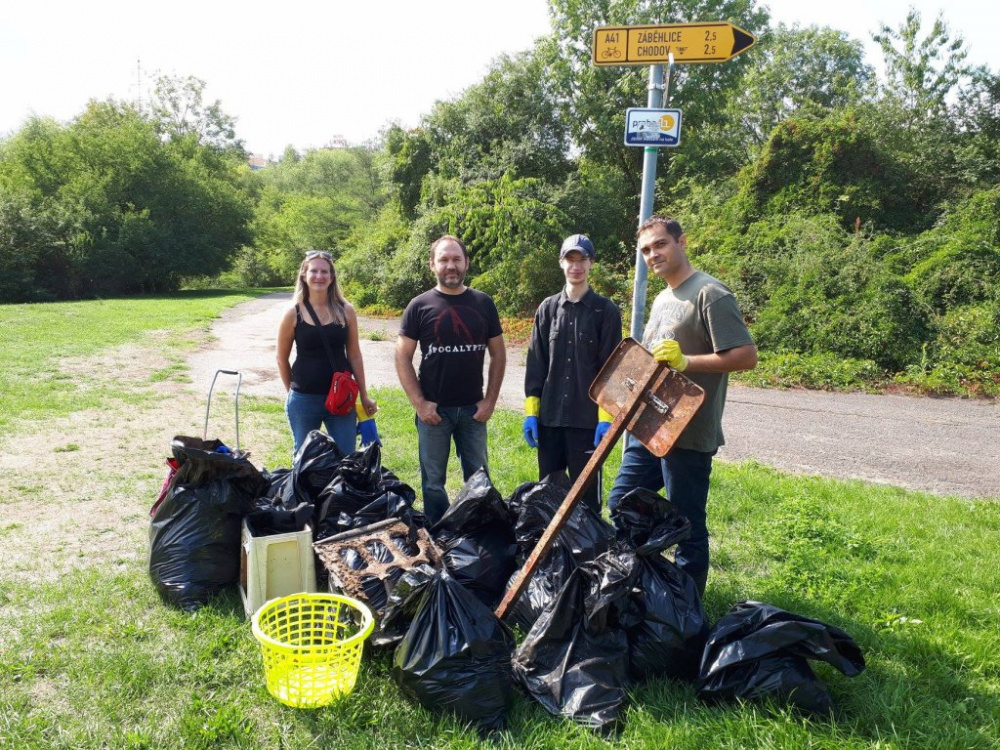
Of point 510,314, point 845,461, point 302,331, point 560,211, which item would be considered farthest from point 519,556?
point 560,211

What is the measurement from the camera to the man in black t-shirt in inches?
148

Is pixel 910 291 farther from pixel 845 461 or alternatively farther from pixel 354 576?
pixel 354 576

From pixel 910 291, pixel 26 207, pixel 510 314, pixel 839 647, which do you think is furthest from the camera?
pixel 26 207

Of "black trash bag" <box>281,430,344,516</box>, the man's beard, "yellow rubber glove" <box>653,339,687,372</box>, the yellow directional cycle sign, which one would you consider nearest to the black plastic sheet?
"yellow rubber glove" <box>653,339,687,372</box>

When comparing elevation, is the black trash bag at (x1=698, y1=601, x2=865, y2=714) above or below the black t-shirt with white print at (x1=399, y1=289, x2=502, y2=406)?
below

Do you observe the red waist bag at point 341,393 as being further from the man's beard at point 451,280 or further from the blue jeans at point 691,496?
the blue jeans at point 691,496

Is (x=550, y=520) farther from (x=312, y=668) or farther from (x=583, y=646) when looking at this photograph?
(x=312, y=668)

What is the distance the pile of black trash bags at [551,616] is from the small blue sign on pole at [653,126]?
1917mm

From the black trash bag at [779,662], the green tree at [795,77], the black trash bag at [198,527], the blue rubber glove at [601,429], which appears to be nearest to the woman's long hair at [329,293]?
the black trash bag at [198,527]

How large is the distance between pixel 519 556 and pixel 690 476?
92 cm

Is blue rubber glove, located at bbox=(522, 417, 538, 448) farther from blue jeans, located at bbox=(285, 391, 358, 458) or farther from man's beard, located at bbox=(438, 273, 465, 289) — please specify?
blue jeans, located at bbox=(285, 391, 358, 458)

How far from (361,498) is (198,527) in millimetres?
802

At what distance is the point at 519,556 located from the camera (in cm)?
323

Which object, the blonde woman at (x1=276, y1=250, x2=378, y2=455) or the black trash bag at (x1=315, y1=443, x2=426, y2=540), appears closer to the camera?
the black trash bag at (x1=315, y1=443, x2=426, y2=540)
